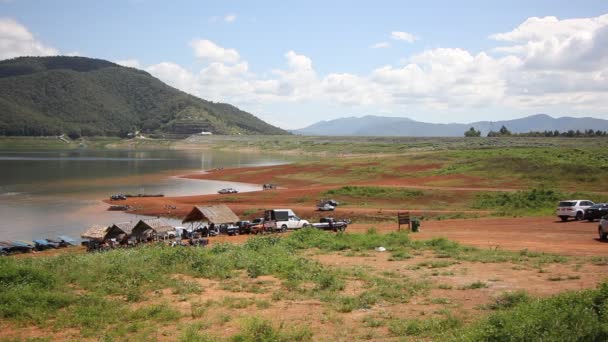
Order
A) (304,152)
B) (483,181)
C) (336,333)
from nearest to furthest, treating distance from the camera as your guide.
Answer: (336,333) → (483,181) → (304,152)

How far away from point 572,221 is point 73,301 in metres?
31.1

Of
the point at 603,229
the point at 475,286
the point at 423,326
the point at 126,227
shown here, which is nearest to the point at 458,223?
the point at 603,229

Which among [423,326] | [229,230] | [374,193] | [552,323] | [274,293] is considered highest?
[552,323]

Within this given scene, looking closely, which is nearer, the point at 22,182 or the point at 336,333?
the point at 336,333

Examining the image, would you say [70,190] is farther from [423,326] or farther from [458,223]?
[423,326]

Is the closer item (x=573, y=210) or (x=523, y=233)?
(x=523, y=233)

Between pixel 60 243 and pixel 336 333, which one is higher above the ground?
pixel 336 333

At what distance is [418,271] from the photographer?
18203 mm

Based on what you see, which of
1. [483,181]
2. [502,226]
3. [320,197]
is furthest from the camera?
[483,181]

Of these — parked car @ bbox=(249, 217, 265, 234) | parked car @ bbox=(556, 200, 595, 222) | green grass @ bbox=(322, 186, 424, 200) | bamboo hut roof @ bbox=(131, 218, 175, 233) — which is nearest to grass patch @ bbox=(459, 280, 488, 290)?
parked car @ bbox=(249, 217, 265, 234)

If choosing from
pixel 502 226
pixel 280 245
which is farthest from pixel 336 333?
pixel 502 226

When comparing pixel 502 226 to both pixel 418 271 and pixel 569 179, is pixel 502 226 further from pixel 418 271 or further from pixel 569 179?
pixel 569 179

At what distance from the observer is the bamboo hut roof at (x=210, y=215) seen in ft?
119

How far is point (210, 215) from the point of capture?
36.6 m
